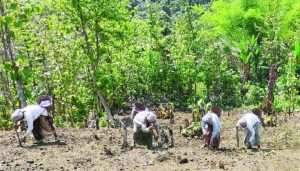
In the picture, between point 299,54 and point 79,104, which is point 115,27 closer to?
point 79,104

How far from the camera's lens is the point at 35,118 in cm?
1084

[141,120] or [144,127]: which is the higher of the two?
[141,120]

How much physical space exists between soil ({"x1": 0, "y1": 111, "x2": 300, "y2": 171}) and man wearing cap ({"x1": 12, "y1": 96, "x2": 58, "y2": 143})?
0.95 feet

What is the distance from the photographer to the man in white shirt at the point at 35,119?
35.0 feet

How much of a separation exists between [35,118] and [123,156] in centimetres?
221

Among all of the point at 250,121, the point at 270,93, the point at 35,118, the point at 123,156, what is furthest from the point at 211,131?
the point at 270,93

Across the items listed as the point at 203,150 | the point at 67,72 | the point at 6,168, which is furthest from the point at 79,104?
the point at 6,168

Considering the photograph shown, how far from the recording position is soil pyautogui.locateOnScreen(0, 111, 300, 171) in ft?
30.0

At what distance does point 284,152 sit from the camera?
1169 centimetres

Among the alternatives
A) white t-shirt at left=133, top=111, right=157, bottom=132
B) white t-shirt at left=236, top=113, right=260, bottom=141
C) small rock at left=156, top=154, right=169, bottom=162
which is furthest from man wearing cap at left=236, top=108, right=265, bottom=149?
small rock at left=156, top=154, right=169, bottom=162

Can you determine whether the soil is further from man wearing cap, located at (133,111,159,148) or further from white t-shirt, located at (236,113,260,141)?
white t-shirt, located at (236,113,260,141)

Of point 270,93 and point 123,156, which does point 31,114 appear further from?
point 270,93

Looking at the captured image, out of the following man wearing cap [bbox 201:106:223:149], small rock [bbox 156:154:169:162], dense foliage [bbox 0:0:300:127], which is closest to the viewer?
small rock [bbox 156:154:169:162]

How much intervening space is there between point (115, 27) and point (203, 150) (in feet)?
21.7
